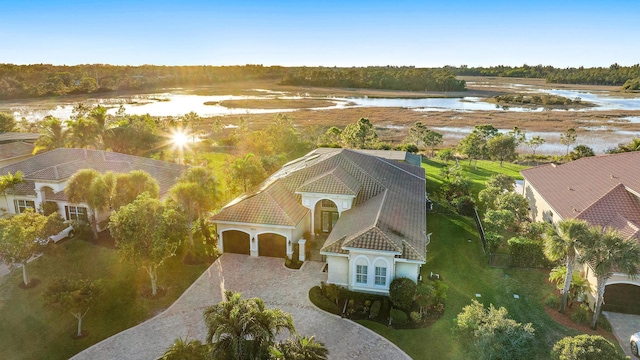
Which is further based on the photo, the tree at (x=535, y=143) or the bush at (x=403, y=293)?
the tree at (x=535, y=143)

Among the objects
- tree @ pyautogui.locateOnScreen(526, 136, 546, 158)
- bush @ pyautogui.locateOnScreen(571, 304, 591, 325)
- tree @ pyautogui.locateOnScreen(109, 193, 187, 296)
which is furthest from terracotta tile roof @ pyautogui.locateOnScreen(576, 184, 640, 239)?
tree @ pyautogui.locateOnScreen(526, 136, 546, 158)

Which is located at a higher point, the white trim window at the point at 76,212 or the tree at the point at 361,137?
the tree at the point at 361,137

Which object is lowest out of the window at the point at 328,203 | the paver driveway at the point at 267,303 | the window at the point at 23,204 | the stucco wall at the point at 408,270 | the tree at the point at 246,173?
the paver driveway at the point at 267,303

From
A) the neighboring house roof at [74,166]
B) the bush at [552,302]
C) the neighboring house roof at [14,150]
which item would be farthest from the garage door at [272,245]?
the neighboring house roof at [14,150]

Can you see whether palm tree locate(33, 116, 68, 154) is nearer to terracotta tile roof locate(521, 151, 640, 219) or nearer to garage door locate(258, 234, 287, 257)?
garage door locate(258, 234, 287, 257)

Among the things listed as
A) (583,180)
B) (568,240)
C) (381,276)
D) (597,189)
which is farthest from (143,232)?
(583,180)

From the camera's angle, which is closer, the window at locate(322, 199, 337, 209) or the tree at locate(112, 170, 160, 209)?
the tree at locate(112, 170, 160, 209)

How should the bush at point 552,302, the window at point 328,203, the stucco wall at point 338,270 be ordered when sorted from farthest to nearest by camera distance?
the window at point 328,203 < the stucco wall at point 338,270 < the bush at point 552,302

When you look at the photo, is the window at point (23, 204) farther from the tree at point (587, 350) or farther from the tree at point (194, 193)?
the tree at point (587, 350)
